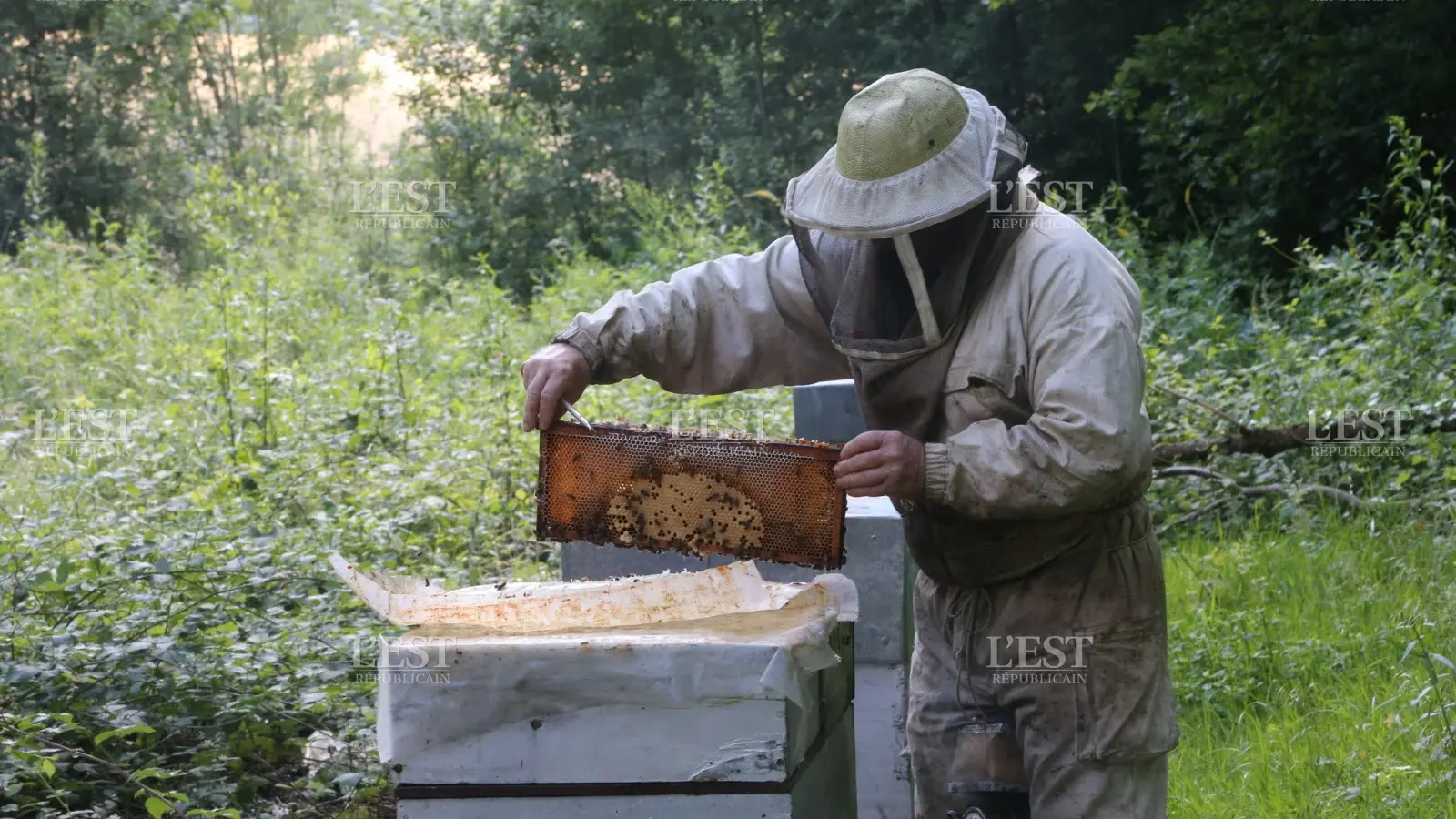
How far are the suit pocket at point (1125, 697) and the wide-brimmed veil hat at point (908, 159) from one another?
0.89 meters

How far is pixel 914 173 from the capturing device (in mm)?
2461

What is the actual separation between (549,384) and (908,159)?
2.80 feet

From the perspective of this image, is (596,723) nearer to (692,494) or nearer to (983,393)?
(692,494)

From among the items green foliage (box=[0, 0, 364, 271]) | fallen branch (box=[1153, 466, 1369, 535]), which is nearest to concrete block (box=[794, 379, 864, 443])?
fallen branch (box=[1153, 466, 1369, 535])

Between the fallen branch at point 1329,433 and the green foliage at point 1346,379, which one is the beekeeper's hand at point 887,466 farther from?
the green foliage at point 1346,379

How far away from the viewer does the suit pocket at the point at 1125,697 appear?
2531 millimetres

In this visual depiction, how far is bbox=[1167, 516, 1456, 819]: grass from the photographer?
12.3 ft

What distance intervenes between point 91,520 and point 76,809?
2.15 meters

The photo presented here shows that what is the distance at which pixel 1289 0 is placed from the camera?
938cm

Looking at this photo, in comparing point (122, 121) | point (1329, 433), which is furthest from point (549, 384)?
point (122, 121)

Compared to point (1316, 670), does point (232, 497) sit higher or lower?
higher

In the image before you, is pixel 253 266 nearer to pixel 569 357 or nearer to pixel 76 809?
pixel 76 809

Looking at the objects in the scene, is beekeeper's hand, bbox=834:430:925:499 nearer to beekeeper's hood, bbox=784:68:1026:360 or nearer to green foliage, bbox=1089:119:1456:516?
beekeeper's hood, bbox=784:68:1026:360

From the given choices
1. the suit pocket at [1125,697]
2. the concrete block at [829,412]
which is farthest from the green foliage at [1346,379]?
the suit pocket at [1125,697]
